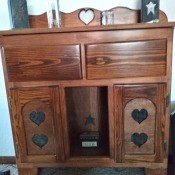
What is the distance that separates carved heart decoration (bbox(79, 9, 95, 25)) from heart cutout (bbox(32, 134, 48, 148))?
0.74 m

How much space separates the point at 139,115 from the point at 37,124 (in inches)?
21.8

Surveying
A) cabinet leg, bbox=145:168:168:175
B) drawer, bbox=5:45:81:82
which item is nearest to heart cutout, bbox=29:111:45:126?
drawer, bbox=5:45:81:82

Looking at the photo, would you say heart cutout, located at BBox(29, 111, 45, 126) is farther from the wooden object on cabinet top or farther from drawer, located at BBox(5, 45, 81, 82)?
the wooden object on cabinet top

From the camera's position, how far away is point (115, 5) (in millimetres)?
1302

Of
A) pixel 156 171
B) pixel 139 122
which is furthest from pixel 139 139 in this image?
pixel 156 171

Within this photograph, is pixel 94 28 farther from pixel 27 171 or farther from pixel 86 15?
pixel 27 171

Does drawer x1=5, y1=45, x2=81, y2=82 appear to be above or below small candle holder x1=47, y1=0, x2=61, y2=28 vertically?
below

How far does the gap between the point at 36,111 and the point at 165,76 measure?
2.29 feet

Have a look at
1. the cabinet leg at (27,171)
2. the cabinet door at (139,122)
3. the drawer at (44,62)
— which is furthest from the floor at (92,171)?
the drawer at (44,62)

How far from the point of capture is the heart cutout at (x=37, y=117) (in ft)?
3.77

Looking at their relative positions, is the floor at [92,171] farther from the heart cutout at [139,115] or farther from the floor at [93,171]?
the heart cutout at [139,115]

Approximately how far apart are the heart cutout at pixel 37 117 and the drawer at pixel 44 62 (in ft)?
0.63

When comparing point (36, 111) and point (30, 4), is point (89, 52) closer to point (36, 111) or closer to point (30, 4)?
point (36, 111)

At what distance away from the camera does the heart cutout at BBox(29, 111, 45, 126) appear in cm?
115
